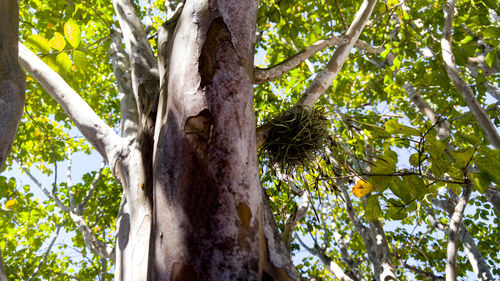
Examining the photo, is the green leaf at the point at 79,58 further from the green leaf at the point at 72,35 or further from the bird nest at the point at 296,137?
the bird nest at the point at 296,137

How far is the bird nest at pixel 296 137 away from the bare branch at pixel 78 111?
77cm

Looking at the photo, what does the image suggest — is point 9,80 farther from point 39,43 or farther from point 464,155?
point 464,155

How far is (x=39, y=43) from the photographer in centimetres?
188

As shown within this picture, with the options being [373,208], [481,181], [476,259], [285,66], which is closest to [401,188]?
[373,208]

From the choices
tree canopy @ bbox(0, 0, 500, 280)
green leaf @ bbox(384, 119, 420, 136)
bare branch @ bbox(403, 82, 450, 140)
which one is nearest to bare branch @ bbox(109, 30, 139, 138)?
tree canopy @ bbox(0, 0, 500, 280)

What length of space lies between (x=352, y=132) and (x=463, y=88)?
1.46 meters

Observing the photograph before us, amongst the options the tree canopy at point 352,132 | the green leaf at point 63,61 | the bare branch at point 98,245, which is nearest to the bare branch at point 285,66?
the tree canopy at point 352,132

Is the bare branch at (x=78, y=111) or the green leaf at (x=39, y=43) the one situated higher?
the green leaf at (x=39, y=43)

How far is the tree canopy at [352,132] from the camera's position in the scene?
69.1 inches

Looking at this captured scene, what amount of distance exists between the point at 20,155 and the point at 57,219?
1.61 meters

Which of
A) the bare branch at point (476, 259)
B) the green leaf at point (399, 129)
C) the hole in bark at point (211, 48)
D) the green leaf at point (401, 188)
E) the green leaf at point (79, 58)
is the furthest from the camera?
the bare branch at point (476, 259)

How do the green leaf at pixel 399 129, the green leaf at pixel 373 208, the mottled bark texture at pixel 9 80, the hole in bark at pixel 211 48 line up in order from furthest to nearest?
1. the green leaf at pixel 373 208
2. the green leaf at pixel 399 129
3. the mottled bark texture at pixel 9 80
4. the hole in bark at pixel 211 48

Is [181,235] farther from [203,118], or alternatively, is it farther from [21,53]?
[21,53]

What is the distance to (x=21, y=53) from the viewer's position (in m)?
1.91
